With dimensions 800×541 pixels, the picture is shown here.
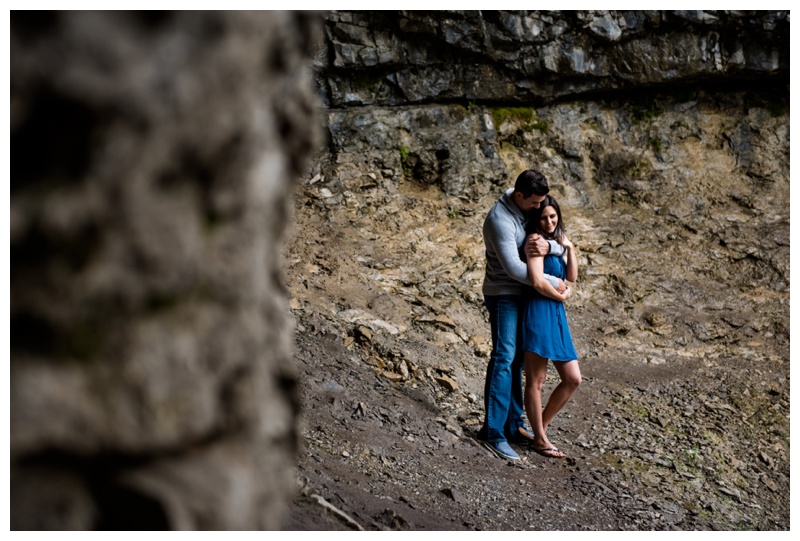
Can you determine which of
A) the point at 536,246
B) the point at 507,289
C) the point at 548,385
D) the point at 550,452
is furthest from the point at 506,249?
the point at 548,385

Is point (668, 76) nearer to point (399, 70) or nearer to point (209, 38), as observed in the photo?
point (399, 70)

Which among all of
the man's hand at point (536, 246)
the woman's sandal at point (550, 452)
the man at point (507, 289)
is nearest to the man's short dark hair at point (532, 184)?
the man at point (507, 289)

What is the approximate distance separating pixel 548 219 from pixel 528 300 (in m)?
0.54

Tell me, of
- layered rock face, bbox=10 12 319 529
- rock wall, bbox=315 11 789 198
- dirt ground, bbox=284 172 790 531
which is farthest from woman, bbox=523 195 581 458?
rock wall, bbox=315 11 789 198

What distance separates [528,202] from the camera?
15.0 feet

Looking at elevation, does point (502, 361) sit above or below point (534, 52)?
below

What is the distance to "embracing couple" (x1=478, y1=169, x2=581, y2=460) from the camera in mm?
4516

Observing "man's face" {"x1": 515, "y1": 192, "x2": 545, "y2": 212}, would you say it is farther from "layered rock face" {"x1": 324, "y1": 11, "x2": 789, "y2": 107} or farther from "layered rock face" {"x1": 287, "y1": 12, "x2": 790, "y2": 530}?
"layered rock face" {"x1": 324, "y1": 11, "x2": 789, "y2": 107}

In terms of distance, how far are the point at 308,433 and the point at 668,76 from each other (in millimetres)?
7369

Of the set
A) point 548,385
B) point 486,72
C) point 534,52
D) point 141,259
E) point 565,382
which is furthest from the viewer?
point 486,72

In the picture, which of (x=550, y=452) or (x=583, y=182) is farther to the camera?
(x=583, y=182)

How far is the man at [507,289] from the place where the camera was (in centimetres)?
450

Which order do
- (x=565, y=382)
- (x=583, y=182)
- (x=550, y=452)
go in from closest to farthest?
(x=565, y=382)
(x=550, y=452)
(x=583, y=182)

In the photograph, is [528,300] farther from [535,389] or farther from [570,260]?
[535,389]
